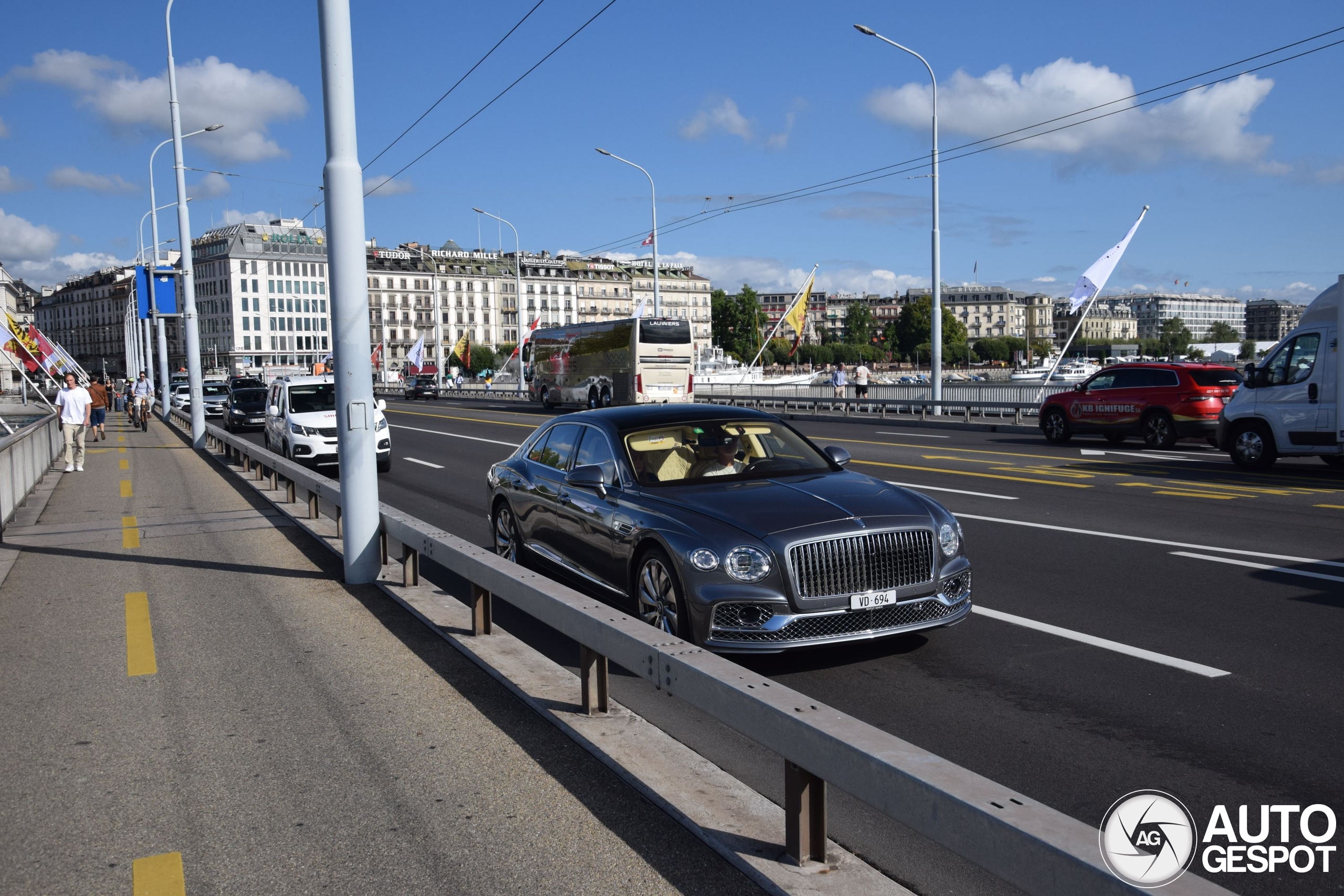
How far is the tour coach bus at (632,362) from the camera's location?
4259cm

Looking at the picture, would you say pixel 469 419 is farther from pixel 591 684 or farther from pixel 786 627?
pixel 591 684

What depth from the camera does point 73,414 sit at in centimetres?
2103

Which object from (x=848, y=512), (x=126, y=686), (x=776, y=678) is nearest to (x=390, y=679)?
(x=126, y=686)

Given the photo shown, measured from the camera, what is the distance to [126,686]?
19.5 ft

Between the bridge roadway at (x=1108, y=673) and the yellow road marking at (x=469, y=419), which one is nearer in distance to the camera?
the bridge roadway at (x=1108, y=673)

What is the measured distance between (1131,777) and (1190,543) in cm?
624

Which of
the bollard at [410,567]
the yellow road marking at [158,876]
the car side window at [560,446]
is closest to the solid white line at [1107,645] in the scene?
the car side window at [560,446]

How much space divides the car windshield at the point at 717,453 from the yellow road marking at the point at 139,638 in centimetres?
305

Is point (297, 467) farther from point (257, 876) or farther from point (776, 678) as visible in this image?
point (257, 876)

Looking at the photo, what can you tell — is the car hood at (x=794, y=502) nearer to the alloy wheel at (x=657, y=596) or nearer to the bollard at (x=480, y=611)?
the alloy wheel at (x=657, y=596)

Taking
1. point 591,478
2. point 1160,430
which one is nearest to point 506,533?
point 591,478

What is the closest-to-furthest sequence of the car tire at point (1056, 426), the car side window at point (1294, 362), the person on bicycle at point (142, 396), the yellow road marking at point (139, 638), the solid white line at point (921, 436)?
the yellow road marking at point (139, 638)
the car side window at point (1294, 362)
the car tire at point (1056, 426)
the solid white line at point (921, 436)
the person on bicycle at point (142, 396)

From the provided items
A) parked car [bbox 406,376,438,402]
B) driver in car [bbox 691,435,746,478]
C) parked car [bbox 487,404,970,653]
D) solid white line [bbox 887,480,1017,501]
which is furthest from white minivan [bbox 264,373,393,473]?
parked car [bbox 406,376,438,402]

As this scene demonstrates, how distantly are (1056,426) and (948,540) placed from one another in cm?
1894
